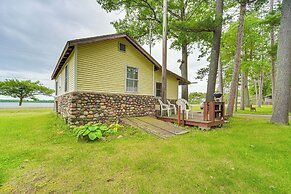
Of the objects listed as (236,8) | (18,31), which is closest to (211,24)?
(236,8)

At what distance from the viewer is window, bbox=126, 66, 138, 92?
8.68 metres

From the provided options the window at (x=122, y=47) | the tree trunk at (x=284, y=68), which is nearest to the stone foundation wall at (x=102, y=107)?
the window at (x=122, y=47)

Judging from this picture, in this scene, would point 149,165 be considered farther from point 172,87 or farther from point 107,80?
point 172,87

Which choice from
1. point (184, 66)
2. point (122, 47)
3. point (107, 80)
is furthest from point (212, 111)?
point (184, 66)

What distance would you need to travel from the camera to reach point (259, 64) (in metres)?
14.3

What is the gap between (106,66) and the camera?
7730 millimetres

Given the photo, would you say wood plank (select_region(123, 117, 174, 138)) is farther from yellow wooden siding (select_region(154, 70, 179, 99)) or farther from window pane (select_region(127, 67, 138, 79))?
yellow wooden siding (select_region(154, 70, 179, 99))

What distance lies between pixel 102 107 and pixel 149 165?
4764 millimetres

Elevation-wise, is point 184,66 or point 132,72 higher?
point 184,66

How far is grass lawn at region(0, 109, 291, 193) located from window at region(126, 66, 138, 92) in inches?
158

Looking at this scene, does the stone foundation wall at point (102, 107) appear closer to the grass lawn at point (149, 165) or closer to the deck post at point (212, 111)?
the grass lawn at point (149, 165)

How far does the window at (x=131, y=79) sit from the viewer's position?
8680mm

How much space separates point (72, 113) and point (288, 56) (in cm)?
995

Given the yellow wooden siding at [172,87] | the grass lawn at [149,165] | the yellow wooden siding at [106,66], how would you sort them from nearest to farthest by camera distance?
1. the grass lawn at [149,165]
2. the yellow wooden siding at [106,66]
3. the yellow wooden siding at [172,87]
